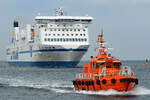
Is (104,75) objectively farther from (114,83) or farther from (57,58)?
(57,58)

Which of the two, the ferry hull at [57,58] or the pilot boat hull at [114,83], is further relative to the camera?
the ferry hull at [57,58]

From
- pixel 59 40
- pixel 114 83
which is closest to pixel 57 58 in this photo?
pixel 59 40

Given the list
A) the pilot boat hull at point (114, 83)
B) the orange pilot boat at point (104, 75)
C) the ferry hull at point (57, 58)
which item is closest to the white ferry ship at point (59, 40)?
the ferry hull at point (57, 58)

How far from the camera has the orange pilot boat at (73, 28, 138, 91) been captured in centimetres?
3195

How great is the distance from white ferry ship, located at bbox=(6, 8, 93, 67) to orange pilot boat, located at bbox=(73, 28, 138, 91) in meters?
59.0

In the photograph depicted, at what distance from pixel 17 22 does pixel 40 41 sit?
53.2 metres

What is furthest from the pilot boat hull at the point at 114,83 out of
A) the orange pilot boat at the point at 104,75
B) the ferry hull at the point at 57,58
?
the ferry hull at the point at 57,58

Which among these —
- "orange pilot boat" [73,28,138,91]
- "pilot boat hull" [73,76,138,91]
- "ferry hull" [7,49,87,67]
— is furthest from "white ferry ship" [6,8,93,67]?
"pilot boat hull" [73,76,138,91]

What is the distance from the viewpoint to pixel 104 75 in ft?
106

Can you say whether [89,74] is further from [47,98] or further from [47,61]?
[47,61]

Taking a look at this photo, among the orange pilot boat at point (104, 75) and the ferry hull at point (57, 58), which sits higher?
the orange pilot boat at point (104, 75)

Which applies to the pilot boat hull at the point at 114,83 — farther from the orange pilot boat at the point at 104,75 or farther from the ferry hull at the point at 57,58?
the ferry hull at the point at 57,58

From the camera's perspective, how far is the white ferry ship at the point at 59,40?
313ft

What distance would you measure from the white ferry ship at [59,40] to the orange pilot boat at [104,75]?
59.0m
